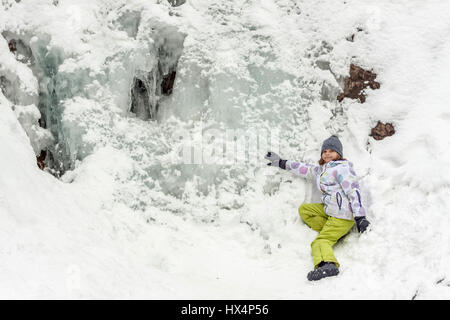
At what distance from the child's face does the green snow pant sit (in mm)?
466

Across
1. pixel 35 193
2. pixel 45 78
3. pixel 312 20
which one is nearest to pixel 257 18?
pixel 312 20

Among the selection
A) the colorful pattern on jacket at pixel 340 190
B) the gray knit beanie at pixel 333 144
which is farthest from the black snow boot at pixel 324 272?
the gray knit beanie at pixel 333 144

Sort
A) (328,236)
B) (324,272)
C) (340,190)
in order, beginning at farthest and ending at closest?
1. (340,190)
2. (328,236)
3. (324,272)

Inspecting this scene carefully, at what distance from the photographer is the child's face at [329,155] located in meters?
4.47

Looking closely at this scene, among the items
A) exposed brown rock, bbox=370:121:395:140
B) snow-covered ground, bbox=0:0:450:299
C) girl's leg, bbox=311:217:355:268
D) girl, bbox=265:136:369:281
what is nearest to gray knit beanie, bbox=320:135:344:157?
girl, bbox=265:136:369:281

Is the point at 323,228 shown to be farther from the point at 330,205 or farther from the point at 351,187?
the point at 351,187

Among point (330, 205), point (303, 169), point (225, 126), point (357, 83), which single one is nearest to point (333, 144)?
point (303, 169)

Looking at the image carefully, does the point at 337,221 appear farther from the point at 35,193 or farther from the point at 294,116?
the point at 35,193

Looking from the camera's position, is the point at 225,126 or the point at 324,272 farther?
the point at 225,126

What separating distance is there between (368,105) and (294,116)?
819 millimetres

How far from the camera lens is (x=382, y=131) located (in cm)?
471

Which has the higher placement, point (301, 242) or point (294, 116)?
point (294, 116)

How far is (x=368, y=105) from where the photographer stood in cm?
491

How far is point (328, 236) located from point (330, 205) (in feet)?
1.04
